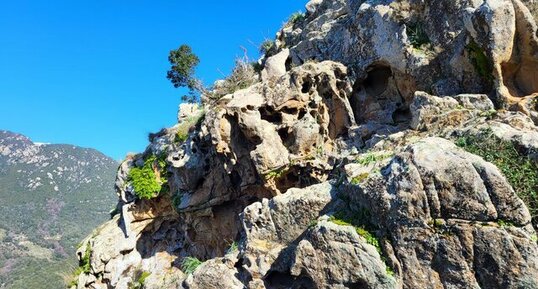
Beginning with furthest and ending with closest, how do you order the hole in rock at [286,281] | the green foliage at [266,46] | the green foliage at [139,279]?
the green foliage at [266,46], the green foliage at [139,279], the hole in rock at [286,281]

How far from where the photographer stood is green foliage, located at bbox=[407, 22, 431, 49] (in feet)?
48.0

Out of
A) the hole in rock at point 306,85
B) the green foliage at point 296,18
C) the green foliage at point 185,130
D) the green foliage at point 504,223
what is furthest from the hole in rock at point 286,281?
the green foliage at point 296,18

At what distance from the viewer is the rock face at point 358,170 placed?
730 centimetres

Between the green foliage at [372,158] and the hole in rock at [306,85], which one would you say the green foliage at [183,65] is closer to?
the hole in rock at [306,85]

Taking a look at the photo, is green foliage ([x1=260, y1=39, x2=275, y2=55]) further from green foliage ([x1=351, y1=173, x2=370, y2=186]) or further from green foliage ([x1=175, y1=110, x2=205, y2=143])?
green foliage ([x1=351, y1=173, x2=370, y2=186])

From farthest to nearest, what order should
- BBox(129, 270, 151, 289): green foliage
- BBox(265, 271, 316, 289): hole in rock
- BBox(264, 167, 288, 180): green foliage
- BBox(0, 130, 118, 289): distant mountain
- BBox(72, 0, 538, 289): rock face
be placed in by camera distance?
1. BBox(0, 130, 118, 289): distant mountain
2. BBox(129, 270, 151, 289): green foliage
3. BBox(264, 167, 288, 180): green foliage
4. BBox(265, 271, 316, 289): hole in rock
5. BBox(72, 0, 538, 289): rock face

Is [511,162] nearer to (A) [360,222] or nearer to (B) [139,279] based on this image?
(A) [360,222]

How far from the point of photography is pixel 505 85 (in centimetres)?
1172

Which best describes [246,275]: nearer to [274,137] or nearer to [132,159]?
[274,137]

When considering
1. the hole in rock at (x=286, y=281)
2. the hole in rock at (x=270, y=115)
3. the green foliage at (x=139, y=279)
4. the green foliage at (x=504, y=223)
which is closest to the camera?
the green foliage at (x=504, y=223)

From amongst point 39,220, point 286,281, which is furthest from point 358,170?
point 39,220

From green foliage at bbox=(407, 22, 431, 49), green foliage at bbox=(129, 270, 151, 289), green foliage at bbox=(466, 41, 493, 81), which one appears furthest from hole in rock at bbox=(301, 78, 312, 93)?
green foliage at bbox=(129, 270, 151, 289)

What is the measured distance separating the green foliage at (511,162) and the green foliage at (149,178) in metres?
16.7

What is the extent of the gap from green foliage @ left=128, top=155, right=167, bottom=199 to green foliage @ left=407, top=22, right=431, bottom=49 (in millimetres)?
14040
